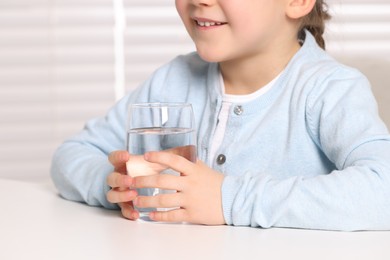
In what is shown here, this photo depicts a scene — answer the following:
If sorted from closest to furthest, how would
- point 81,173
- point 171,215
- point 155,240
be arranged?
point 155,240, point 171,215, point 81,173

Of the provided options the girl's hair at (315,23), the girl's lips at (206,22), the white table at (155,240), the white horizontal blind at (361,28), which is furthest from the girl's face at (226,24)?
the white horizontal blind at (361,28)

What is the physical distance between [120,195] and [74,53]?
181cm

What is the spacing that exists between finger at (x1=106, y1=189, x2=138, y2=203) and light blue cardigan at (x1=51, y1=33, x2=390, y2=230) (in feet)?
0.26

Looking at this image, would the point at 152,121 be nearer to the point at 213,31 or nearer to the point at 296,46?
the point at 213,31

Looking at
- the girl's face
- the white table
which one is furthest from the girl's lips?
the white table

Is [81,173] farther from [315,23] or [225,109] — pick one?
[315,23]

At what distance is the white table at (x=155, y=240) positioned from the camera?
0.93m

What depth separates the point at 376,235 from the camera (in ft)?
3.48

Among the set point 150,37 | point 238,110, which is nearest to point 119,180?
point 238,110

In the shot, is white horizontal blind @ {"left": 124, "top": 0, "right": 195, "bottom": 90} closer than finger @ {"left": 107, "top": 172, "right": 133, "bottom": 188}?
No

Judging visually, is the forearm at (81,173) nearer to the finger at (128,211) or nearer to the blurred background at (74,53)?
the finger at (128,211)

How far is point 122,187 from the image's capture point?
3.81 ft

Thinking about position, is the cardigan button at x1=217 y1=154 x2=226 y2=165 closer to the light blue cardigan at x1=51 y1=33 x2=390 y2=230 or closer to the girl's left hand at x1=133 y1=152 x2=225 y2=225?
the light blue cardigan at x1=51 y1=33 x2=390 y2=230

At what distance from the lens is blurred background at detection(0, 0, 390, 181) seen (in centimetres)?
289
